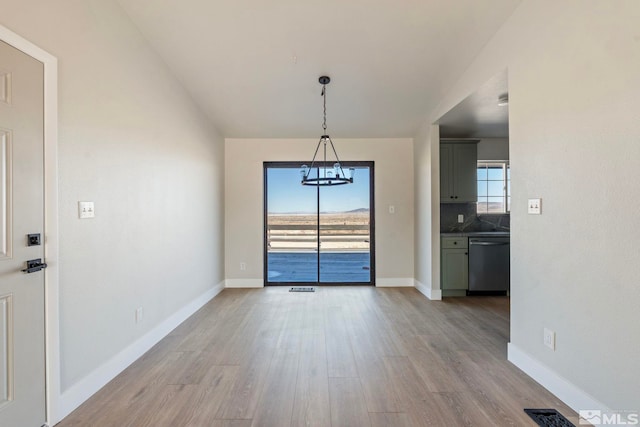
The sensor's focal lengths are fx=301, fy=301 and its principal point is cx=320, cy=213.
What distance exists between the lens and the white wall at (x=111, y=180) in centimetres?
191

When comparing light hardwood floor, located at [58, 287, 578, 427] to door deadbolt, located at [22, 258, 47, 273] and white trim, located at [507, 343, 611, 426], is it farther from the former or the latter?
door deadbolt, located at [22, 258, 47, 273]

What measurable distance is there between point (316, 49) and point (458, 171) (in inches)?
118

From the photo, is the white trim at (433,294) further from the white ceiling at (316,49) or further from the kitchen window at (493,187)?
the white ceiling at (316,49)

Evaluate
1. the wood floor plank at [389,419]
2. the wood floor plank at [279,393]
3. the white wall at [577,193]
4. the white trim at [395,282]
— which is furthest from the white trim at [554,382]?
the white trim at [395,282]

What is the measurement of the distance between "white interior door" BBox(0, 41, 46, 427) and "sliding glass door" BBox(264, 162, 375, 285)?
3.51m

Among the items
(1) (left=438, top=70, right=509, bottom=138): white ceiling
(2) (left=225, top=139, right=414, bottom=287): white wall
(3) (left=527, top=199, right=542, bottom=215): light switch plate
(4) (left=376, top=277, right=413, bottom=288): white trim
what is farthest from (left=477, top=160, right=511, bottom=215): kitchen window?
(3) (left=527, top=199, right=542, bottom=215): light switch plate

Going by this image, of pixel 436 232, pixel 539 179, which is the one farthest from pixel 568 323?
pixel 436 232

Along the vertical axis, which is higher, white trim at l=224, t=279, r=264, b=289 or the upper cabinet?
the upper cabinet

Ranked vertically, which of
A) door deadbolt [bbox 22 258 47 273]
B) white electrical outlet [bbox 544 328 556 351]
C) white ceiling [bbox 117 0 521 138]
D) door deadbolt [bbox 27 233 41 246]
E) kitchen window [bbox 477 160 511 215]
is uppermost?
white ceiling [bbox 117 0 521 138]

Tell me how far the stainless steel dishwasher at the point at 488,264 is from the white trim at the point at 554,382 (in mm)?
2078

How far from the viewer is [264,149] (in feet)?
16.9

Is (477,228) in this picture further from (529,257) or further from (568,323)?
(568,323)

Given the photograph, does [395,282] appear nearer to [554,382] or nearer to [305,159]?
[305,159]

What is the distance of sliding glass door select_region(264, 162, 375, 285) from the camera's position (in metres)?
5.25
